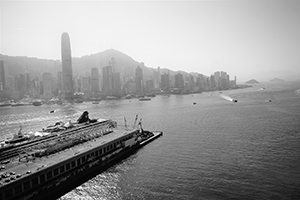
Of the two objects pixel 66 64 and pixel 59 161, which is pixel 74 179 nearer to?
pixel 59 161

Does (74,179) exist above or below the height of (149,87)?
below

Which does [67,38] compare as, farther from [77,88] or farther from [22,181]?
[22,181]

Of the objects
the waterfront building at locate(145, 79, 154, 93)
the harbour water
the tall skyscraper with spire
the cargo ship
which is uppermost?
the tall skyscraper with spire

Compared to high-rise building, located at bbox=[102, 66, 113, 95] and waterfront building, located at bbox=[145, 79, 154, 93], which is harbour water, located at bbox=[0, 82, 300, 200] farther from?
waterfront building, located at bbox=[145, 79, 154, 93]

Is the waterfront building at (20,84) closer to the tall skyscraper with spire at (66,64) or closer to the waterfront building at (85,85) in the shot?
the tall skyscraper with spire at (66,64)

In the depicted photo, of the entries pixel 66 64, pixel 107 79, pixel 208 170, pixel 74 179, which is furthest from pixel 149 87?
pixel 74 179

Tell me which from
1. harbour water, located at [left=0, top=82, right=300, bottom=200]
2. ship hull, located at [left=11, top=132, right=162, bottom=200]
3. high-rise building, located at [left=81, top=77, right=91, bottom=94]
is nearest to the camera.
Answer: ship hull, located at [left=11, top=132, right=162, bottom=200]

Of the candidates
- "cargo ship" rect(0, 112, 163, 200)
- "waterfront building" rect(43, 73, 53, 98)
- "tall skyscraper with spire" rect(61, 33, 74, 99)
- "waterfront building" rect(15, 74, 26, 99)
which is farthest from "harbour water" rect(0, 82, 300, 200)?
"waterfront building" rect(15, 74, 26, 99)

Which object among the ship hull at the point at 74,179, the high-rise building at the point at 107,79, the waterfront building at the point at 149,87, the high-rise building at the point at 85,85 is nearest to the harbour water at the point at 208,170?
the ship hull at the point at 74,179
